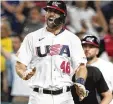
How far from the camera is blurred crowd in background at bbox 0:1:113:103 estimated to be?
8398 mm

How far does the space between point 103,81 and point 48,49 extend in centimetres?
90

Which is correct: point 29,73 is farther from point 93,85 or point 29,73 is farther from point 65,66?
point 93,85

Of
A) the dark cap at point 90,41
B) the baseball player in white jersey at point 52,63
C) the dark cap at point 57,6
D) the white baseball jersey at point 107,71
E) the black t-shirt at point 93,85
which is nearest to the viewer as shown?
the baseball player in white jersey at point 52,63

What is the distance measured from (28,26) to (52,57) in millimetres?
3925

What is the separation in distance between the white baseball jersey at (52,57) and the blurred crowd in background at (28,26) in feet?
9.29

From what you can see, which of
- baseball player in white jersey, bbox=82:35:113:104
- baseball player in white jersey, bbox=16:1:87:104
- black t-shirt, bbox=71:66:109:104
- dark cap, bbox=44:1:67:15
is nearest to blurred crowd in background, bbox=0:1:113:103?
baseball player in white jersey, bbox=82:35:113:104

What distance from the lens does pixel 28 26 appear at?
8906 mm

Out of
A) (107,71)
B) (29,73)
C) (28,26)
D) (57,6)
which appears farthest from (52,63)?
(28,26)

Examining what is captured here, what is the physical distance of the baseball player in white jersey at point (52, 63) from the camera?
16.5 feet

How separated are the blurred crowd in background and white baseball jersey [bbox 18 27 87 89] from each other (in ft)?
9.29

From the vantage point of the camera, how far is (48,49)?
199 inches

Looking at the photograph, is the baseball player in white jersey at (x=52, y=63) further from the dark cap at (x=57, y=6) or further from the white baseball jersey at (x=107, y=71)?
the white baseball jersey at (x=107, y=71)

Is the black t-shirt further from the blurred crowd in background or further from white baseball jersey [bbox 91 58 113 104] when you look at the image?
the blurred crowd in background

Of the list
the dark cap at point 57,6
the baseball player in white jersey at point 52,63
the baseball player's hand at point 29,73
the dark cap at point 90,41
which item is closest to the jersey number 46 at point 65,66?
the baseball player in white jersey at point 52,63
